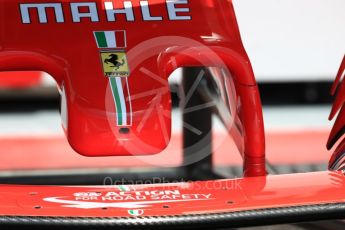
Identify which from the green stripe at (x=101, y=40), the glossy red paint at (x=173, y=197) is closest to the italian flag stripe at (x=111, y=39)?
the green stripe at (x=101, y=40)

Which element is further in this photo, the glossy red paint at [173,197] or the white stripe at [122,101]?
the white stripe at [122,101]

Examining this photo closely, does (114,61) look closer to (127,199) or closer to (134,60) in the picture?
(134,60)

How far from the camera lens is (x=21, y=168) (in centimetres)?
279

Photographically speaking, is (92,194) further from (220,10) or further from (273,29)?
(273,29)

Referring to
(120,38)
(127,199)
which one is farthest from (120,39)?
(127,199)

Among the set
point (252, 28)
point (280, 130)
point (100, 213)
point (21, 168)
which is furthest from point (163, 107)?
point (252, 28)

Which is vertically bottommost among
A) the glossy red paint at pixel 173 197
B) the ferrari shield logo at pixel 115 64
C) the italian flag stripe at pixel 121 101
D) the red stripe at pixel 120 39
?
the glossy red paint at pixel 173 197

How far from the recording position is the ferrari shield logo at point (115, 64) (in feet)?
4.89

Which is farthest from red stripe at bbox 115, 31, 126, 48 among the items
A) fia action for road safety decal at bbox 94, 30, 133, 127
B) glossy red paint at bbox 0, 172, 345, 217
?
glossy red paint at bbox 0, 172, 345, 217

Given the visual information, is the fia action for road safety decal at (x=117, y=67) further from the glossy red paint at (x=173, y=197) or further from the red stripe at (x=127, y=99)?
the glossy red paint at (x=173, y=197)

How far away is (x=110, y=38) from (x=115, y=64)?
0.06m

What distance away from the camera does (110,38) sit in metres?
1.53

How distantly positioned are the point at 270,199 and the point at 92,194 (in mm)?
291

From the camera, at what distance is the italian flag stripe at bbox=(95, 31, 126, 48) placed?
1.52m
